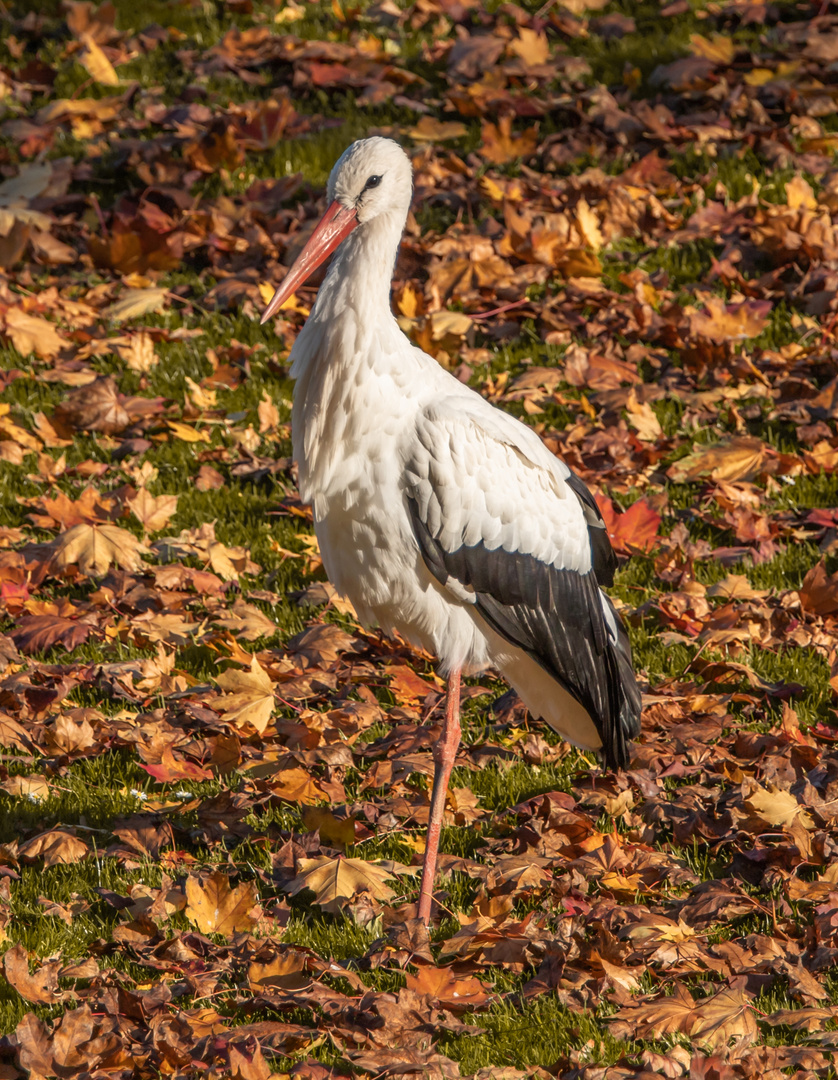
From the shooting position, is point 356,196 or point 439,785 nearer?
point 356,196

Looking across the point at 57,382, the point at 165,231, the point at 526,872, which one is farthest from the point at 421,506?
the point at 165,231

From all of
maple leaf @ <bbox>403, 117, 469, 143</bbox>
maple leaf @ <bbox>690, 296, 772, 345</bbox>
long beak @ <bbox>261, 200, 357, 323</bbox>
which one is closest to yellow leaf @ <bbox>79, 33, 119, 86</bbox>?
maple leaf @ <bbox>403, 117, 469, 143</bbox>

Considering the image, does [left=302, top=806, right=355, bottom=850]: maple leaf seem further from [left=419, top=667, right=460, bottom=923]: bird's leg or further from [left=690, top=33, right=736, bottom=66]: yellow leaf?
[left=690, top=33, right=736, bottom=66]: yellow leaf

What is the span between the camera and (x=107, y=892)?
4031 mm

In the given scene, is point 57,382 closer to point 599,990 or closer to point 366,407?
point 366,407

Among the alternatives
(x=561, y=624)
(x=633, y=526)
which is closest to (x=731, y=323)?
(x=633, y=526)

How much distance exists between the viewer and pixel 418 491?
3.99 meters

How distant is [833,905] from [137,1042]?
2.00 meters

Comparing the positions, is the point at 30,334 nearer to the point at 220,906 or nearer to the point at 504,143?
the point at 504,143

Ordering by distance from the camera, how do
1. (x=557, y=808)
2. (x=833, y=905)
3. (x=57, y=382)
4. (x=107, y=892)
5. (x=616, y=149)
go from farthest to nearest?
1. (x=616, y=149)
2. (x=57, y=382)
3. (x=557, y=808)
4. (x=107, y=892)
5. (x=833, y=905)

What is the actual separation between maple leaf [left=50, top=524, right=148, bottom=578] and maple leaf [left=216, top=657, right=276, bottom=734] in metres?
1.03

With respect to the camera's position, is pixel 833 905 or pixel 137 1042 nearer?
pixel 137 1042

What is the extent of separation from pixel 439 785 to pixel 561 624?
2.31 feet

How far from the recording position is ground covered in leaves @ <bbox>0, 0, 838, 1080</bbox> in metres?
3.63
